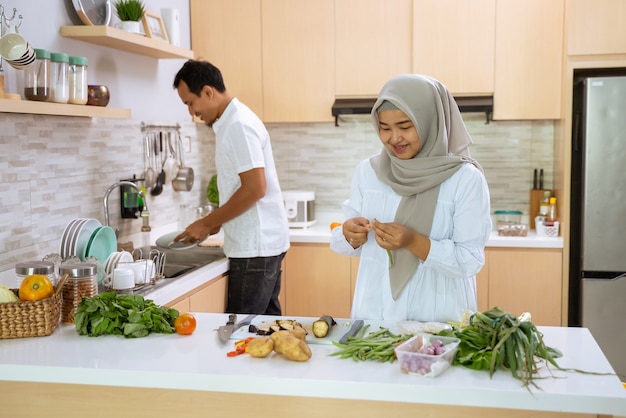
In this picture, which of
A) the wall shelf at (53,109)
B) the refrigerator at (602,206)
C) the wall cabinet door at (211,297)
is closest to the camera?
the wall shelf at (53,109)

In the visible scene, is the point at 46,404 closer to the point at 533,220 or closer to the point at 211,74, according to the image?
the point at 211,74

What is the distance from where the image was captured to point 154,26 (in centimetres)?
362

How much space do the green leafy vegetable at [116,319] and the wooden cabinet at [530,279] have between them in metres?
2.34

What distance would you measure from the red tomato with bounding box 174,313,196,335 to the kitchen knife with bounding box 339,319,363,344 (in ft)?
1.43

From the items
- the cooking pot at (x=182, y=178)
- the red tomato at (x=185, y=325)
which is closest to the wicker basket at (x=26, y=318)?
the red tomato at (x=185, y=325)

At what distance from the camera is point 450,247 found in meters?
2.19

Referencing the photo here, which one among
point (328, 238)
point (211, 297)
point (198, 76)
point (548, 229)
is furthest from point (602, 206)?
point (198, 76)

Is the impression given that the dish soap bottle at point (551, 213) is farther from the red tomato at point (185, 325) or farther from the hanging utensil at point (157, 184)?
the red tomato at point (185, 325)

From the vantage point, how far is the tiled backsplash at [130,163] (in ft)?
9.01

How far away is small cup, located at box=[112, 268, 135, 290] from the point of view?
2592 mm

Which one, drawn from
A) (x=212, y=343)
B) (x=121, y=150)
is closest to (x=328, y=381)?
(x=212, y=343)

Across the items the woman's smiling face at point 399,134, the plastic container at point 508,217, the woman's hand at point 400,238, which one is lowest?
the plastic container at point 508,217

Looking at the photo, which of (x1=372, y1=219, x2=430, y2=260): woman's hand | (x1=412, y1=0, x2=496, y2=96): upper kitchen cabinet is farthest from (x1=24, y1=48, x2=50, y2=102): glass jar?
(x1=412, y1=0, x2=496, y2=96): upper kitchen cabinet

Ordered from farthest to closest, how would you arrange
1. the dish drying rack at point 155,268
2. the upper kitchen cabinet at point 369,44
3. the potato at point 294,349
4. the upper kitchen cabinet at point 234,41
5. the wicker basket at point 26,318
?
the upper kitchen cabinet at point 234,41
the upper kitchen cabinet at point 369,44
the dish drying rack at point 155,268
the wicker basket at point 26,318
the potato at point 294,349
